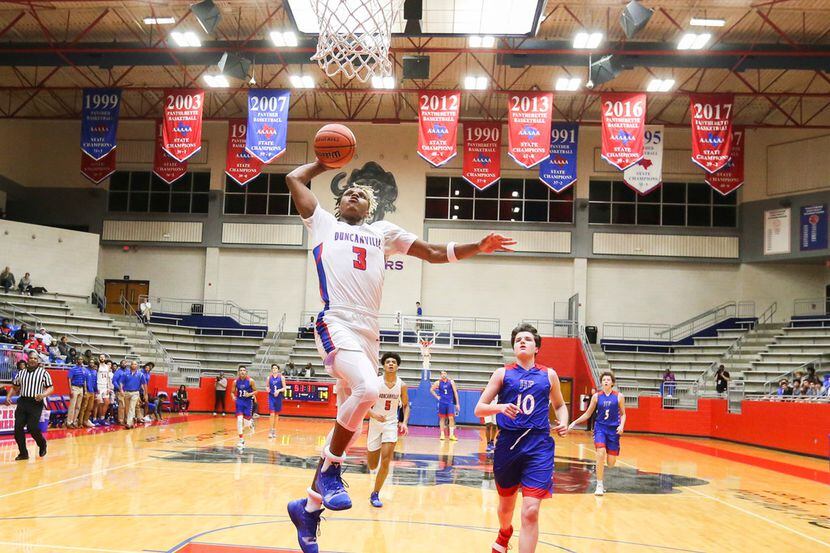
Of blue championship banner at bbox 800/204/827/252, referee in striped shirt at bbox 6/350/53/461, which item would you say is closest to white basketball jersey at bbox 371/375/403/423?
referee in striped shirt at bbox 6/350/53/461

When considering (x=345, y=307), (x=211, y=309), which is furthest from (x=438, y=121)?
(x=345, y=307)

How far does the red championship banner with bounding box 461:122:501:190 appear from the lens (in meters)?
26.4

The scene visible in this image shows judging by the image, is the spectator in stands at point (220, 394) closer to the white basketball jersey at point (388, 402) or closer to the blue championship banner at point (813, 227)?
the white basketball jersey at point (388, 402)

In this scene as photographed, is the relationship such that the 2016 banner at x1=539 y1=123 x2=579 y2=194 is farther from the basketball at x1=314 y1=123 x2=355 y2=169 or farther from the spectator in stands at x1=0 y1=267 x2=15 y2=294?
the basketball at x1=314 y1=123 x2=355 y2=169

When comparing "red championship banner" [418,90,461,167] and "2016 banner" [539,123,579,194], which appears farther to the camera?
"2016 banner" [539,123,579,194]

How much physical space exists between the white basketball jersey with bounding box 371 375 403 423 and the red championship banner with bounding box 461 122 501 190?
16.6 metres

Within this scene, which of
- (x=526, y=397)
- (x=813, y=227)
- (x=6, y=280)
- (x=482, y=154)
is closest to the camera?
(x=526, y=397)

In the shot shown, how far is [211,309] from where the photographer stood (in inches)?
1399

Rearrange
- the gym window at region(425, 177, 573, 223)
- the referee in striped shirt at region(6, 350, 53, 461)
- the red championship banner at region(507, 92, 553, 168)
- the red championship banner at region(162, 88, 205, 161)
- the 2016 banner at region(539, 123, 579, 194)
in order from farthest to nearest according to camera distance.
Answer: the gym window at region(425, 177, 573, 223), the 2016 banner at region(539, 123, 579, 194), the red championship banner at region(162, 88, 205, 161), the red championship banner at region(507, 92, 553, 168), the referee in striped shirt at region(6, 350, 53, 461)

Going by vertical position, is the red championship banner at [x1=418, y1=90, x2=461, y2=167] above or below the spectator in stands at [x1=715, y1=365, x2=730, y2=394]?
above

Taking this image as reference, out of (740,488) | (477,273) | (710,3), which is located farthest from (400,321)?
(740,488)

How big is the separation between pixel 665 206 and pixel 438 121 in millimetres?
15745

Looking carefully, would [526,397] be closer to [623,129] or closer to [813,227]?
[623,129]

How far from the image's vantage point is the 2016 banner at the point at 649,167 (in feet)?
87.2
